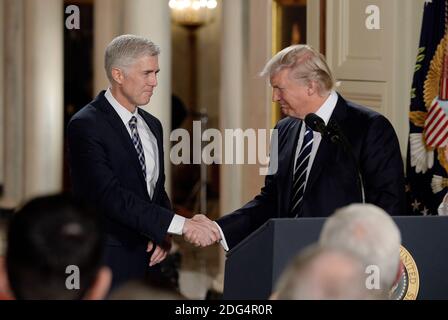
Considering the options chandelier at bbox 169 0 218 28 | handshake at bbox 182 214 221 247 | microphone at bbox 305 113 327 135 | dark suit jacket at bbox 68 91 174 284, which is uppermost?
chandelier at bbox 169 0 218 28

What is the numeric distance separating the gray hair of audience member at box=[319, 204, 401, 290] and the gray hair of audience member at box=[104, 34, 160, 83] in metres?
2.12

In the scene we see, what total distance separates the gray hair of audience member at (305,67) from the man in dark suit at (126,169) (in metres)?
0.54

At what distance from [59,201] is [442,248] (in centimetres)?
171

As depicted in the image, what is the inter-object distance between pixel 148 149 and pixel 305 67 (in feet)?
2.46

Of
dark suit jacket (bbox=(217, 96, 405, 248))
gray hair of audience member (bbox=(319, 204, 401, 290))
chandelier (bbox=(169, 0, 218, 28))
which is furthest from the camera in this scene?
chandelier (bbox=(169, 0, 218, 28))

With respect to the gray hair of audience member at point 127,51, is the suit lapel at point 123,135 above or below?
below

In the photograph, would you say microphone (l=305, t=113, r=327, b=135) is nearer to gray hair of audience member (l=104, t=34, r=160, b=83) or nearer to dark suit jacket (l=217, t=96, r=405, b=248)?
dark suit jacket (l=217, t=96, r=405, b=248)

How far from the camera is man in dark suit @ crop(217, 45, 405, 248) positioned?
4.31 metres

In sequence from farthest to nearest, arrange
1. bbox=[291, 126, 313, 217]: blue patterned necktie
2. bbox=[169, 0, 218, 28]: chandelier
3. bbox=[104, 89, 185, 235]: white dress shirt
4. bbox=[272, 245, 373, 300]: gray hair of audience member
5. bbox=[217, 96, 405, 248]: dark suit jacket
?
1. bbox=[169, 0, 218, 28]: chandelier
2. bbox=[104, 89, 185, 235]: white dress shirt
3. bbox=[291, 126, 313, 217]: blue patterned necktie
4. bbox=[217, 96, 405, 248]: dark suit jacket
5. bbox=[272, 245, 373, 300]: gray hair of audience member

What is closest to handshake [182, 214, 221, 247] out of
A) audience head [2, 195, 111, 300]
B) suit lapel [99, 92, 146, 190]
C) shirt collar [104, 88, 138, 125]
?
suit lapel [99, 92, 146, 190]

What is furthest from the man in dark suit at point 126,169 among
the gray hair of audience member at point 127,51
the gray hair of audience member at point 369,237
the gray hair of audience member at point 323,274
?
the gray hair of audience member at point 323,274

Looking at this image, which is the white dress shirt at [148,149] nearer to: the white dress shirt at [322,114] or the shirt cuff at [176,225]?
the shirt cuff at [176,225]

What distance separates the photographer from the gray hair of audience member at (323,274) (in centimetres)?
208
